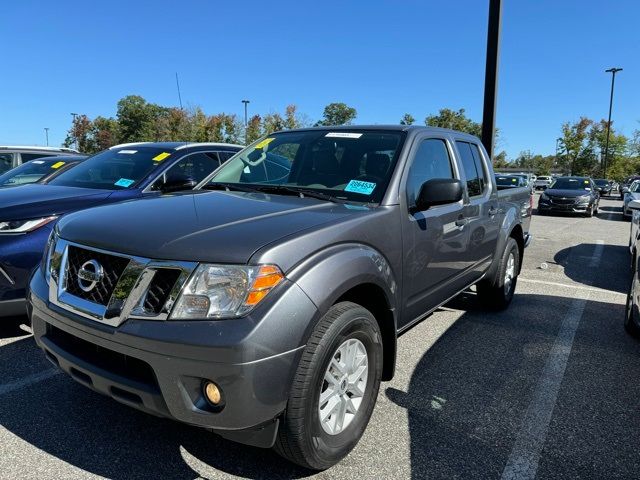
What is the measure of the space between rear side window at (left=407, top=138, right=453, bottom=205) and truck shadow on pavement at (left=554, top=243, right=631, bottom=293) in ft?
13.6

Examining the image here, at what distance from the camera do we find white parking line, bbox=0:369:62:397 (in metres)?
3.20

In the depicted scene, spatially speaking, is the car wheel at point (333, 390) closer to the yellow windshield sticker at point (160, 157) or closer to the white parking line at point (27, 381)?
the white parking line at point (27, 381)

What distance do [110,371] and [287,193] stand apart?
1548 mm

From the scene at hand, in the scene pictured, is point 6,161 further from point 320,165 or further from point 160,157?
point 320,165

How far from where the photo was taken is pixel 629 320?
15.0 feet

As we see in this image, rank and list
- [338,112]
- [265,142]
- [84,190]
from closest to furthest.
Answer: [265,142], [84,190], [338,112]

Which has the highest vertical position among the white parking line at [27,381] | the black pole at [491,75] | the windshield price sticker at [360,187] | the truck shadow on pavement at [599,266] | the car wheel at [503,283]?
the black pole at [491,75]

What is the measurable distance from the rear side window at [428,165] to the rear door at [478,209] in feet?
1.09

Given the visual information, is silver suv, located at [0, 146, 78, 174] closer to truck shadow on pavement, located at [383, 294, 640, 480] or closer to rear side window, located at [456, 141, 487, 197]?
rear side window, located at [456, 141, 487, 197]

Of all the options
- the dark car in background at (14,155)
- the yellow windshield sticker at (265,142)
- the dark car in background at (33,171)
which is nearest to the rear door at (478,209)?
the yellow windshield sticker at (265,142)

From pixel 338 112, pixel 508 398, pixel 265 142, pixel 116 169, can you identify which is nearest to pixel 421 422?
pixel 508 398

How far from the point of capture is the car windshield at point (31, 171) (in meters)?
6.48

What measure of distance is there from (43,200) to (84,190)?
1.96ft

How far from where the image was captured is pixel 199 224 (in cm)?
231
